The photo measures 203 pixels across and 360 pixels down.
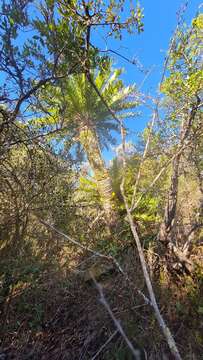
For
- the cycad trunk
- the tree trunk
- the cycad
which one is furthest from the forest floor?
the cycad

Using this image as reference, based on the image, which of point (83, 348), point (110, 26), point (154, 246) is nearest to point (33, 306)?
point (83, 348)

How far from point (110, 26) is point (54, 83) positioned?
866 mm

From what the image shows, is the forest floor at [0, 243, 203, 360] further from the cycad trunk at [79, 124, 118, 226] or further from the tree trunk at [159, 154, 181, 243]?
the cycad trunk at [79, 124, 118, 226]

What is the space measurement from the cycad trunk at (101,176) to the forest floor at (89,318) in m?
2.21

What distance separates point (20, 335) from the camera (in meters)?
Result: 3.04

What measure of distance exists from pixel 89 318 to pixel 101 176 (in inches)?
174

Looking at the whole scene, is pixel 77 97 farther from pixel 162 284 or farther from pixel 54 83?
pixel 162 284

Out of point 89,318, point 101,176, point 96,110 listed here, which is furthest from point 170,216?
point 96,110

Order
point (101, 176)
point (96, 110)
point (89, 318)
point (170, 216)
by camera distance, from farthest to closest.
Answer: point (96, 110), point (101, 176), point (170, 216), point (89, 318)

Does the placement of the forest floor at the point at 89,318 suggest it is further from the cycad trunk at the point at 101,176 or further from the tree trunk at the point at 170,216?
the cycad trunk at the point at 101,176

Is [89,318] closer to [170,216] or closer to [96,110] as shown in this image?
[170,216]

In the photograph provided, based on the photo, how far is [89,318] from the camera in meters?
3.13

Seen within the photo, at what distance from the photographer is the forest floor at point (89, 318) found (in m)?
2.73

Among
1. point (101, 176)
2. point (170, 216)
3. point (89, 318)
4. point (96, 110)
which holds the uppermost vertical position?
point (96, 110)
